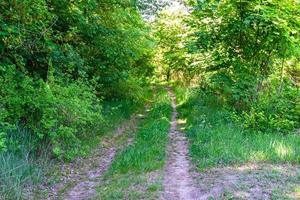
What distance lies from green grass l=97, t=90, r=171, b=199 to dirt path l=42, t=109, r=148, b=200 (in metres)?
0.24

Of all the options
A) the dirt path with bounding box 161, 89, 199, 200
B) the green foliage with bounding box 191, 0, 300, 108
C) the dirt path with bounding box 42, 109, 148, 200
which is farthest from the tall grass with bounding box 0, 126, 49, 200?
the green foliage with bounding box 191, 0, 300, 108

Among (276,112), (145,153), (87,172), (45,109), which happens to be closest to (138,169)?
(145,153)

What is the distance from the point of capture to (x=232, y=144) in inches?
290

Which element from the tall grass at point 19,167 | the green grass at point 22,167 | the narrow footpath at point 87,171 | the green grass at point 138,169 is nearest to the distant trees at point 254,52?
the green grass at point 138,169

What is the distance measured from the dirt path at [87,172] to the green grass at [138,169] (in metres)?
0.24

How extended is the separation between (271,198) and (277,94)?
19.3ft

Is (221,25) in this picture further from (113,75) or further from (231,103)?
(113,75)

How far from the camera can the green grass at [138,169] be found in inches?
215

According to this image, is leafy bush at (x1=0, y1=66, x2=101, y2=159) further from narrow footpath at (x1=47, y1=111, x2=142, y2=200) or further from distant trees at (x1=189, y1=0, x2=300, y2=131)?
distant trees at (x1=189, y1=0, x2=300, y2=131)

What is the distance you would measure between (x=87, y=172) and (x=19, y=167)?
151 cm

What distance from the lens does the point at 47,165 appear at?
6.75 meters

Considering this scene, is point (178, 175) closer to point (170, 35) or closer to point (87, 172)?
point (87, 172)

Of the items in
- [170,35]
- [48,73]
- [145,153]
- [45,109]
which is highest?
[170,35]

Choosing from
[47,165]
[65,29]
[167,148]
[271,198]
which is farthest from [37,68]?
[271,198]
